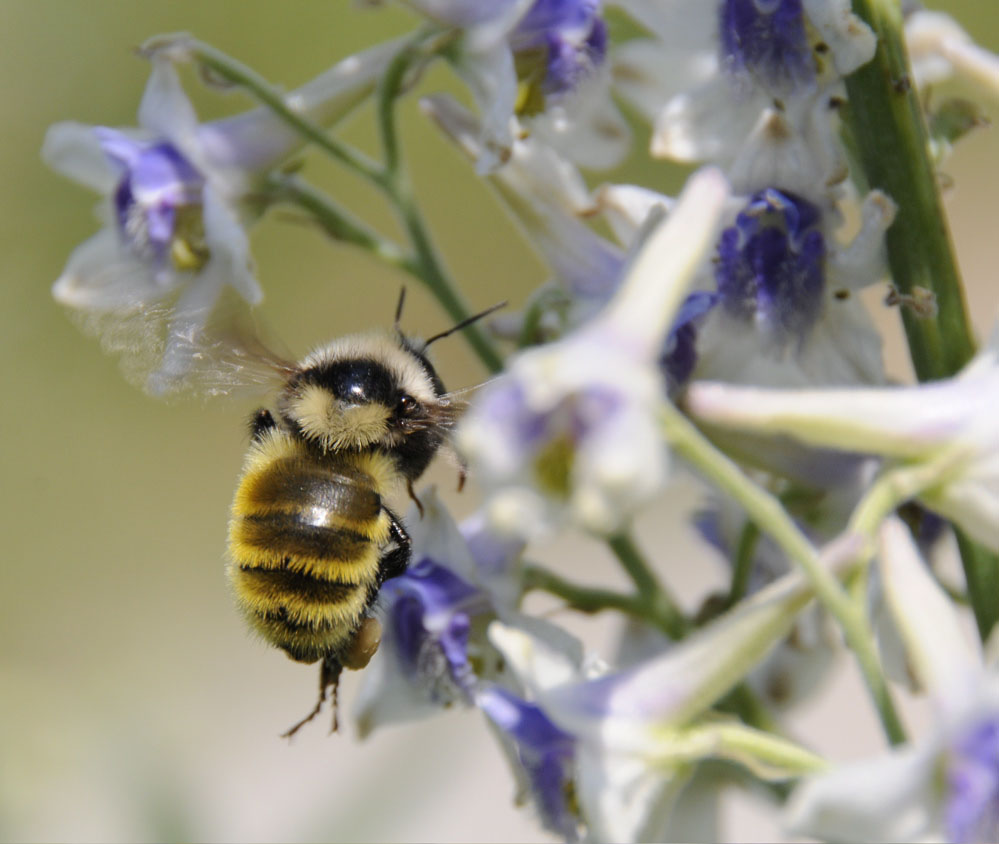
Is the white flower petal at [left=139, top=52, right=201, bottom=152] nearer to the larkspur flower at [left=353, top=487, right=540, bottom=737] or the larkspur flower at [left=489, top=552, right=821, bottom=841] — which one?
the larkspur flower at [left=353, top=487, right=540, bottom=737]

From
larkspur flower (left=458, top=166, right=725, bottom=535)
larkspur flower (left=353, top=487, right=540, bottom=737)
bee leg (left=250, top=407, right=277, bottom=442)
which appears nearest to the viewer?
larkspur flower (left=458, top=166, right=725, bottom=535)

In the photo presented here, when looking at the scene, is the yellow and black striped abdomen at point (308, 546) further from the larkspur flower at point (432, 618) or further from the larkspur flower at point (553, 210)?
the larkspur flower at point (553, 210)

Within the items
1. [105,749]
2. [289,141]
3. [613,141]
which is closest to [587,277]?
[613,141]

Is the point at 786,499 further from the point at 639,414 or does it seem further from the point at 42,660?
the point at 42,660

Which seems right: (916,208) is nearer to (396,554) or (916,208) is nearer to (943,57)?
(943,57)

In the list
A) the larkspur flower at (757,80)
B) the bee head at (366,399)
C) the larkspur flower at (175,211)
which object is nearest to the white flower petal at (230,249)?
the larkspur flower at (175,211)

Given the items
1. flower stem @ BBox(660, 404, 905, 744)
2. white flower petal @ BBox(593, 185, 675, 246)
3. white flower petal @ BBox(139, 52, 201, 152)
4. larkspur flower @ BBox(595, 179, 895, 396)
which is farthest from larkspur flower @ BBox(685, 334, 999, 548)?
white flower petal @ BBox(139, 52, 201, 152)
